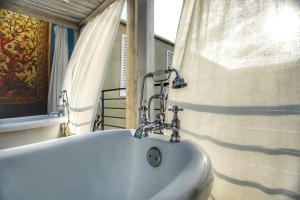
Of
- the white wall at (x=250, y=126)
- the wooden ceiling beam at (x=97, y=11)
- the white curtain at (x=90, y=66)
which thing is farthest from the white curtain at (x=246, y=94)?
the wooden ceiling beam at (x=97, y=11)

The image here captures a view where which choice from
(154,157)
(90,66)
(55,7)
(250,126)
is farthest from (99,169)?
(55,7)

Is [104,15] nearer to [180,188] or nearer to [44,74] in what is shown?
[44,74]

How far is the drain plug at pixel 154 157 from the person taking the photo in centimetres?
100

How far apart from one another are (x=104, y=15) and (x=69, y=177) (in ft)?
5.13

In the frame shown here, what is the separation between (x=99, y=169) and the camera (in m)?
1.12

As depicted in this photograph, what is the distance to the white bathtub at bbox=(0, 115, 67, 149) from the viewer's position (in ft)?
4.77

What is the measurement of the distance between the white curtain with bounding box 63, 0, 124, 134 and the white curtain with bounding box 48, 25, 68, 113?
0.60ft

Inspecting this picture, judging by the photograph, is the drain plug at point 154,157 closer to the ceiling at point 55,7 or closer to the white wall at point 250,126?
the white wall at point 250,126

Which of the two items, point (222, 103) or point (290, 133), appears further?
point (222, 103)

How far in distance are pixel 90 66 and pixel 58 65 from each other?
2.04ft

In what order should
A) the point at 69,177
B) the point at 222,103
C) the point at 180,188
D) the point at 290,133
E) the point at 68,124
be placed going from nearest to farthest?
the point at 180,188
the point at 290,133
the point at 222,103
the point at 69,177
the point at 68,124

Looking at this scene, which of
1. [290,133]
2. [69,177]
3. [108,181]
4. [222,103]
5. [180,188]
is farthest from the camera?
[108,181]

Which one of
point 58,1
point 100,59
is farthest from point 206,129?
point 58,1

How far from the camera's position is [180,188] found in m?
0.45
